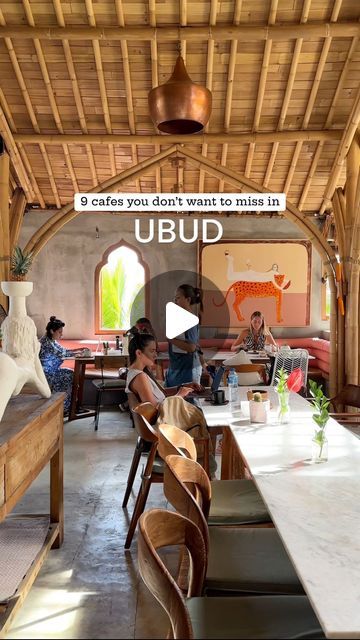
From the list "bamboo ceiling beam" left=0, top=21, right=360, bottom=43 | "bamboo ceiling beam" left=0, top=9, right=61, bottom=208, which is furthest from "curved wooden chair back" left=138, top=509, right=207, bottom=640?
"bamboo ceiling beam" left=0, top=9, right=61, bottom=208

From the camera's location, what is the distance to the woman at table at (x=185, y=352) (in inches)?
220

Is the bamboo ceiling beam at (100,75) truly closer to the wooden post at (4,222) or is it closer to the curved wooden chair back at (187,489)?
the wooden post at (4,222)

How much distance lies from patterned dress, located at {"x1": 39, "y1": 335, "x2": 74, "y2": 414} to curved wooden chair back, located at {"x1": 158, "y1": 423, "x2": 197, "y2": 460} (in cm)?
439

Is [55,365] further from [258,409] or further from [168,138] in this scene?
[258,409]

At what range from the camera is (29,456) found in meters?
3.01

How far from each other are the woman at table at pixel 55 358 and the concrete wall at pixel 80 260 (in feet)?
6.49

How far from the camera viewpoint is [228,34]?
643cm

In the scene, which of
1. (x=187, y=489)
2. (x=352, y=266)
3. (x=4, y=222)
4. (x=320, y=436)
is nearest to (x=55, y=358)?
(x=4, y=222)

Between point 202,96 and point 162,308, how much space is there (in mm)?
5666

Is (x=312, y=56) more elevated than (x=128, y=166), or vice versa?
(x=312, y=56)

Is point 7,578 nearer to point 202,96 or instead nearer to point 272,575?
point 272,575

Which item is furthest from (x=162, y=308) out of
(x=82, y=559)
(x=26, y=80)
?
(x=82, y=559)

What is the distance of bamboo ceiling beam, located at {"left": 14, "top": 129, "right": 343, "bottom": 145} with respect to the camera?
784 cm

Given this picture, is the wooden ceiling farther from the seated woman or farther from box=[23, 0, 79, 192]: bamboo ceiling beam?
the seated woman
